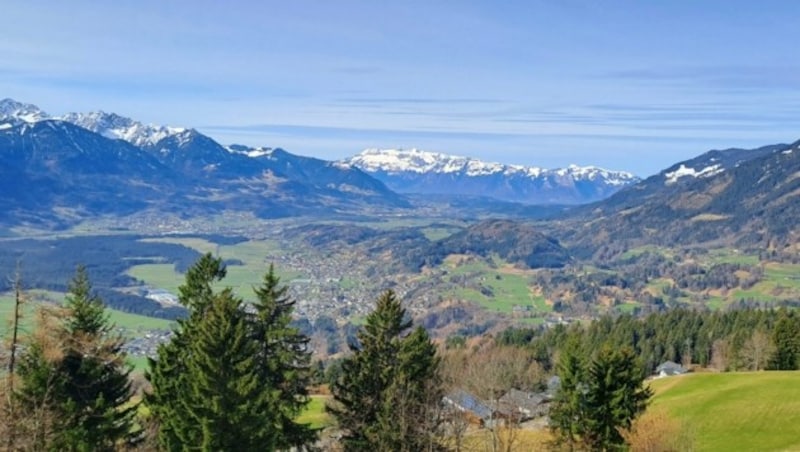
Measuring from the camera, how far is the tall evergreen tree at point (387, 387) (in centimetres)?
3831

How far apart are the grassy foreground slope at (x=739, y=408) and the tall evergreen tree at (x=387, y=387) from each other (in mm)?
21075

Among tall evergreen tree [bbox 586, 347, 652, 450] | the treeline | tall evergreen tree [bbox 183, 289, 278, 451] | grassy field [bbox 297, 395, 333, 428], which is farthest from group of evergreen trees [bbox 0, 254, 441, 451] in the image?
the treeline

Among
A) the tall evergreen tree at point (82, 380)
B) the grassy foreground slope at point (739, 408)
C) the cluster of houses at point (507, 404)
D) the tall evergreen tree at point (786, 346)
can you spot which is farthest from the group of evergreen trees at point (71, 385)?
the tall evergreen tree at point (786, 346)

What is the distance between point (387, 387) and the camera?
39.6m

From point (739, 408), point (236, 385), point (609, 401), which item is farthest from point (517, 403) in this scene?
point (236, 385)

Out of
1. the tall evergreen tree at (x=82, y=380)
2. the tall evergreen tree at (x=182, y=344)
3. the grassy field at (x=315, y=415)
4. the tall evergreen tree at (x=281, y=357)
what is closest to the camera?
the tall evergreen tree at (x=82, y=380)

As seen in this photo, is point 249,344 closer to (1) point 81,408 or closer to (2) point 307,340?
(2) point 307,340

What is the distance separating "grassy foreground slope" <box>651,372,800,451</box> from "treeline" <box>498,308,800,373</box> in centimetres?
2070

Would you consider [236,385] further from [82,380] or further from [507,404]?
[507,404]

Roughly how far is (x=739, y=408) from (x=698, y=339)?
67930mm

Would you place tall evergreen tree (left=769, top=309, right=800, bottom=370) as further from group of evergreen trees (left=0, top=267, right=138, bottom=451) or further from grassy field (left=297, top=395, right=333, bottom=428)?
group of evergreen trees (left=0, top=267, right=138, bottom=451)

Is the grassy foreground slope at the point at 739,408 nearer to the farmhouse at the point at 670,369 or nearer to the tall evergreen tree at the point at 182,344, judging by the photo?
the tall evergreen tree at the point at 182,344

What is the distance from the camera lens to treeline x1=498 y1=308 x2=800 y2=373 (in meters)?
Result: 93.7

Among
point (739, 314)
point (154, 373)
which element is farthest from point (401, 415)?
point (739, 314)
